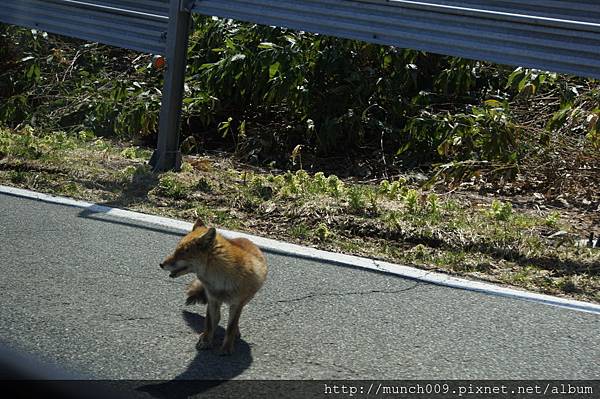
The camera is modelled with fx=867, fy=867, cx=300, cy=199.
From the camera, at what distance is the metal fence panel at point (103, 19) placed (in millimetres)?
7828

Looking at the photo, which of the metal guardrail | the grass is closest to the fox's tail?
the grass

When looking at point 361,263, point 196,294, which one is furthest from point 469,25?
point 196,294

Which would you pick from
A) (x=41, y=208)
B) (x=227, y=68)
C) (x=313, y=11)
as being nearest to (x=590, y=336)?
(x=313, y=11)

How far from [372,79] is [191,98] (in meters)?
2.00

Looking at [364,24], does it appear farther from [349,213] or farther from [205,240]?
[205,240]

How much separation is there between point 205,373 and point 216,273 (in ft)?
1.50

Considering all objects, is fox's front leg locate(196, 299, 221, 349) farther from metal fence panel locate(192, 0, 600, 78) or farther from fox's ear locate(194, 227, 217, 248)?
metal fence panel locate(192, 0, 600, 78)

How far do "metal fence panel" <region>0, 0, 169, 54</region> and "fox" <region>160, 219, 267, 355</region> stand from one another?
4.09 meters

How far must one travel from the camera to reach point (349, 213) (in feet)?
21.1

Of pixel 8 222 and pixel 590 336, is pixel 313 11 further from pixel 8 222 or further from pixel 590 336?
pixel 590 336

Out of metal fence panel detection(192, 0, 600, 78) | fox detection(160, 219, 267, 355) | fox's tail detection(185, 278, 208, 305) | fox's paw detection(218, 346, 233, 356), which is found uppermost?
metal fence panel detection(192, 0, 600, 78)

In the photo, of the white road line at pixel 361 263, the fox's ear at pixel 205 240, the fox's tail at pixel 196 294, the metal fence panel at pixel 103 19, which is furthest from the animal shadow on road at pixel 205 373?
the metal fence panel at pixel 103 19

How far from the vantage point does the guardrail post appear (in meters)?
7.61

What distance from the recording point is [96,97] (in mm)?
10539
